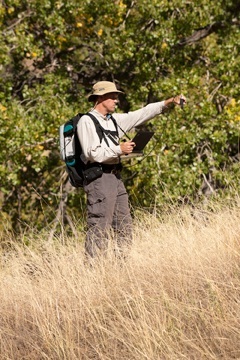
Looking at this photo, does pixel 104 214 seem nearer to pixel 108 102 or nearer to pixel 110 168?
pixel 110 168

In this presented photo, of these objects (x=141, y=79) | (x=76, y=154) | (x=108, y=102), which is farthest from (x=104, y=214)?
(x=141, y=79)

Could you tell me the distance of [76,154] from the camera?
6312 millimetres

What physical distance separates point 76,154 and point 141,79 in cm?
471

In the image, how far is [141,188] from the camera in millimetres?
10523

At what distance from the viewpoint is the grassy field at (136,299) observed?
4434 millimetres

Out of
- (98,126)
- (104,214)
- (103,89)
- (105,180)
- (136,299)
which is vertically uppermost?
(103,89)

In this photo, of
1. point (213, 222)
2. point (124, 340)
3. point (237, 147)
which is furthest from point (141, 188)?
point (124, 340)

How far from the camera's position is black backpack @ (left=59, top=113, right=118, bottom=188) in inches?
246

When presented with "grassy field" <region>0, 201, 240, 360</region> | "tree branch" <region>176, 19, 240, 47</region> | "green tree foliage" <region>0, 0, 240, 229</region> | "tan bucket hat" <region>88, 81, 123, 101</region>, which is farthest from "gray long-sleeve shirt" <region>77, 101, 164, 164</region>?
"tree branch" <region>176, 19, 240, 47</region>

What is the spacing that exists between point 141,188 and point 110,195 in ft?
14.0

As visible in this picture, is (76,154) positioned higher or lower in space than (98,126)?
lower

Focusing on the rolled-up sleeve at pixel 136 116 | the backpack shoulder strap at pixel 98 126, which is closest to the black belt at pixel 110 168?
the backpack shoulder strap at pixel 98 126

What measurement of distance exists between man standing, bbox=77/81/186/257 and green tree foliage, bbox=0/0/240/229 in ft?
10.5

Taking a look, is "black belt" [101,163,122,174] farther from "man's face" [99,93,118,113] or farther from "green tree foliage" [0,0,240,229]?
"green tree foliage" [0,0,240,229]
